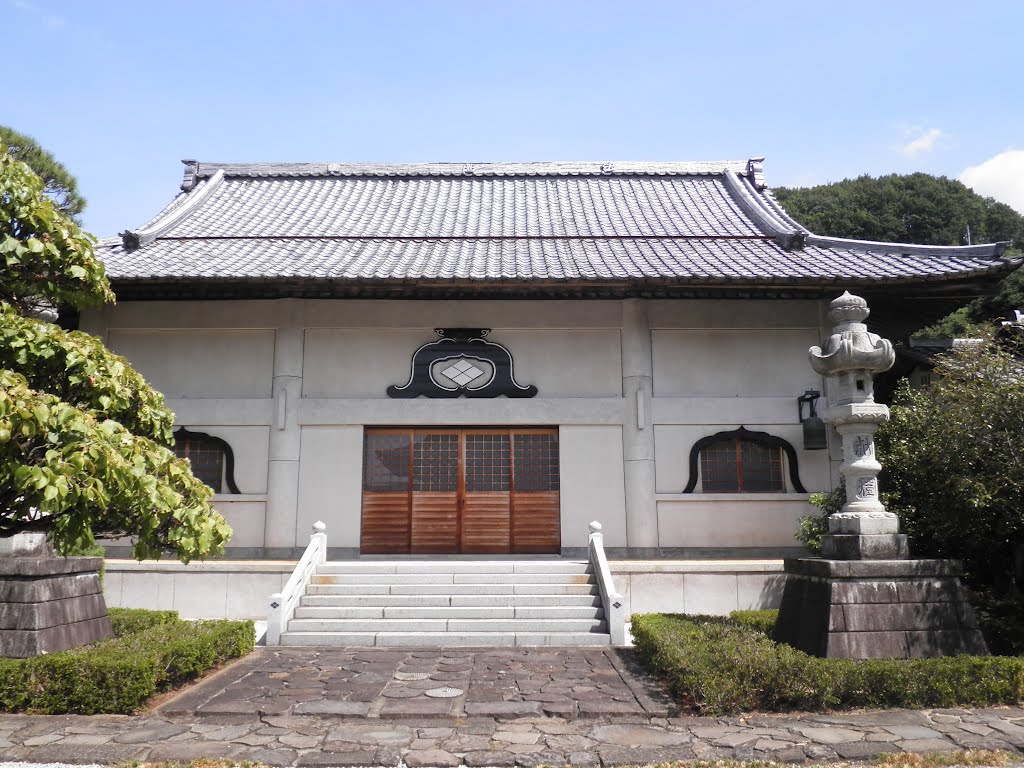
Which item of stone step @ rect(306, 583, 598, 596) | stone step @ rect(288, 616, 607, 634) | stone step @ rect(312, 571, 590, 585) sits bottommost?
stone step @ rect(288, 616, 607, 634)

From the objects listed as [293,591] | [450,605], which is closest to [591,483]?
[450,605]

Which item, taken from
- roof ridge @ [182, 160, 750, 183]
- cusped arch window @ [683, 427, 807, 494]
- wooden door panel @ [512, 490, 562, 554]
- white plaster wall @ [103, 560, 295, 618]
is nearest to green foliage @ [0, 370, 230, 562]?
white plaster wall @ [103, 560, 295, 618]

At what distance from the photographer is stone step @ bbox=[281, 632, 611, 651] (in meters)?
10.1

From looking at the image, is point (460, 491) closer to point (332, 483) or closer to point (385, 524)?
point (385, 524)

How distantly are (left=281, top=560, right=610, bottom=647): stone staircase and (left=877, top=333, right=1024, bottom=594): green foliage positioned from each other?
480 centimetres

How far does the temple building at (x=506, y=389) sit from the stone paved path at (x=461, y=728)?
229 inches

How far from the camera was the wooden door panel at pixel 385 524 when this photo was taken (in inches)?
547

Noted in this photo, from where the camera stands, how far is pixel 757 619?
32.7 feet

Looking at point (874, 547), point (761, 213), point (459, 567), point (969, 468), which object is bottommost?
point (459, 567)

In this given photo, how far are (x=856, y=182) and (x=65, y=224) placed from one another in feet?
197

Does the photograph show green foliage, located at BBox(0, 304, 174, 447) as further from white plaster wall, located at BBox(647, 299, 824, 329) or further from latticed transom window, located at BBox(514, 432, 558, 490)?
white plaster wall, located at BBox(647, 299, 824, 329)

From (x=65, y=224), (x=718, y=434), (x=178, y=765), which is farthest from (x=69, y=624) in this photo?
(x=718, y=434)

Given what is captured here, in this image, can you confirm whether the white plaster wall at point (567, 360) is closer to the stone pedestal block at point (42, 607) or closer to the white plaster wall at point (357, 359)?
the white plaster wall at point (357, 359)

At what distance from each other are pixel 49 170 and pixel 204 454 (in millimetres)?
18641
